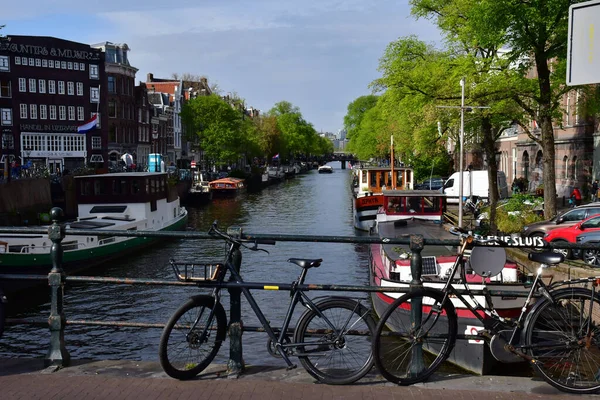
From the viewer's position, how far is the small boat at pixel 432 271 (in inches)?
440

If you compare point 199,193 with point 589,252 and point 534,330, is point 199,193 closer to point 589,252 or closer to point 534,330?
point 589,252

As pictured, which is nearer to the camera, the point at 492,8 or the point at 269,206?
the point at 492,8

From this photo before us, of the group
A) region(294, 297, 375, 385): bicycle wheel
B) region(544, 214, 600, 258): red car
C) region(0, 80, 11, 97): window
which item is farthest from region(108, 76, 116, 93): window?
region(294, 297, 375, 385): bicycle wheel

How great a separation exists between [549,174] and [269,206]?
3804cm

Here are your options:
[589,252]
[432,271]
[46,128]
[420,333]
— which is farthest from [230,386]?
[46,128]

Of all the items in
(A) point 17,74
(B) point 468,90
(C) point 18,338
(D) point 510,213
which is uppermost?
(A) point 17,74

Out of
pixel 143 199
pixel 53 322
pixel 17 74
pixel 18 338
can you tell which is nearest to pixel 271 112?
pixel 17 74

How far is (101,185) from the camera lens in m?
36.8

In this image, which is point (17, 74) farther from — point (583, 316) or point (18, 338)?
point (583, 316)

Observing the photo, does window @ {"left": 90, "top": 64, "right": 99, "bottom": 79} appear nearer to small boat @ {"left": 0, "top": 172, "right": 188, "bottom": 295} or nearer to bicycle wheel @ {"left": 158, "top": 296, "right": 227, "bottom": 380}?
small boat @ {"left": 0, "top": 172, "right": 188, "bottom": 295}

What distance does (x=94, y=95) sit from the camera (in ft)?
249

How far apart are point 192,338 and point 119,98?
80463 mm

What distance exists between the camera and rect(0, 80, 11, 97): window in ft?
224

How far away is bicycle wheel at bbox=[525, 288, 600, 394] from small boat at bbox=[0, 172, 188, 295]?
21498 millimetres
